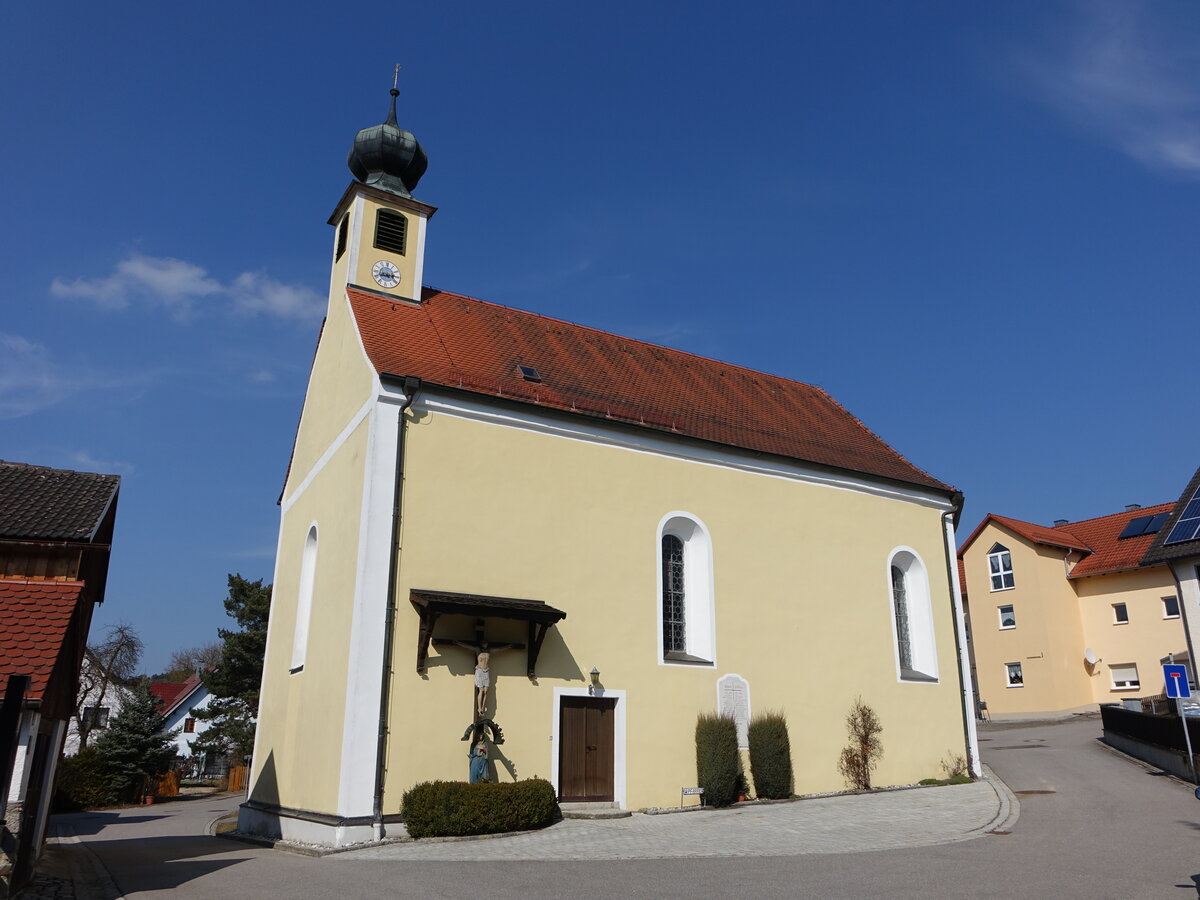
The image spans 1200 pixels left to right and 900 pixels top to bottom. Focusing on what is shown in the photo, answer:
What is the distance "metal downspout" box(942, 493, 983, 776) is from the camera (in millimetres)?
19312

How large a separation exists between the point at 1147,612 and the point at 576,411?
2694 cm

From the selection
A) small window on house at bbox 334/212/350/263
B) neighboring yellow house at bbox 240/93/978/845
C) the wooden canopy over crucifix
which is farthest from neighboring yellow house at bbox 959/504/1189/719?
small window on house at bbox 334/212/350/263

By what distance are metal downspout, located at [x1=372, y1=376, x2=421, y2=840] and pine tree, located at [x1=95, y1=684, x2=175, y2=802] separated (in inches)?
966

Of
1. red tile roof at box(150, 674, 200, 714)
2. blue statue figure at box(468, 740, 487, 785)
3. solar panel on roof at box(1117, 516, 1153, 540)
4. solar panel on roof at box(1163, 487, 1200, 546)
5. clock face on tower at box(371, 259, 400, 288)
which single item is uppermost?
clock face on tower at box(371, 259, 400, 288)

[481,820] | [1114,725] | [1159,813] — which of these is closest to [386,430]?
[481,820]

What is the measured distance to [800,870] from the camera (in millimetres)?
9703

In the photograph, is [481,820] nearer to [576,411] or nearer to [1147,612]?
[576,411]

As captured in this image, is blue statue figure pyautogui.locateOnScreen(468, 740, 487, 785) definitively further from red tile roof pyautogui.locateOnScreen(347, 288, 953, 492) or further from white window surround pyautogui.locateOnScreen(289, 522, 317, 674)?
red tile roof pyautogui.locateOnScreen(347, 288, 953, 492)

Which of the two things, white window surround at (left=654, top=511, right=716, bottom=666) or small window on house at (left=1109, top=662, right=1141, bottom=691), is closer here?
white window surround at (left=654, top=511, right=716, bottom=666)

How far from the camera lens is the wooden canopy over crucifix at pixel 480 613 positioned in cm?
1361

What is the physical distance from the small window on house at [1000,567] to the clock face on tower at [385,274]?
28.3 metres

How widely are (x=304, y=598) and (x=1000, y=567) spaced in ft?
95.7

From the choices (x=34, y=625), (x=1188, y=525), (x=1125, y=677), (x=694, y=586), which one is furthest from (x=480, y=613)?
(x=1125, y=677)

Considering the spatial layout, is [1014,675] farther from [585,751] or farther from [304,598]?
[304,598]
